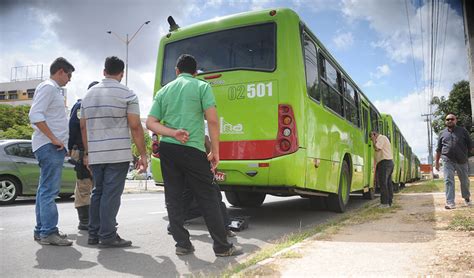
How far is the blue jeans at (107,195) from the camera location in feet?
14.3

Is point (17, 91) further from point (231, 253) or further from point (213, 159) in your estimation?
point (231, 253)

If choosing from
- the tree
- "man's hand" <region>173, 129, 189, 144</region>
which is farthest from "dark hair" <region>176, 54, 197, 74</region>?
the tree

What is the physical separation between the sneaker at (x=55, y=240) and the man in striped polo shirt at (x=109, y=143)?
253mm

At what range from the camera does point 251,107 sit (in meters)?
6.00

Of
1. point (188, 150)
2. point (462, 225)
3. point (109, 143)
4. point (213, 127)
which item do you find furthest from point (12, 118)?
point (462, 225)

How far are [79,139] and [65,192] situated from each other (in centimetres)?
607

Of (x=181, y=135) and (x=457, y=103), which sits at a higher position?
(x=457, y=103)

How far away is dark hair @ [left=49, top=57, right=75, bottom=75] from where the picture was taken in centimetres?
472

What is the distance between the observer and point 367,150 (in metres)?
11.6

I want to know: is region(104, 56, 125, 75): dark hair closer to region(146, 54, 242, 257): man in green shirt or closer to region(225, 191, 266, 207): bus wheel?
region(146, 54, 242, 257): man in green shirt

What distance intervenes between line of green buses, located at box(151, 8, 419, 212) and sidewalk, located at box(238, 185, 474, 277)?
3.87 feet

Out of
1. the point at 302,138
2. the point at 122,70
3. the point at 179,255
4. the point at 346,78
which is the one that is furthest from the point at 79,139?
the point at 346,78

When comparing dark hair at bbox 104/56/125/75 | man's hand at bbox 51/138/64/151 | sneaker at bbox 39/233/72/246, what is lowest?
sneaker at bbox 39/233/72/246

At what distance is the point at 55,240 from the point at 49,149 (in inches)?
39.5
